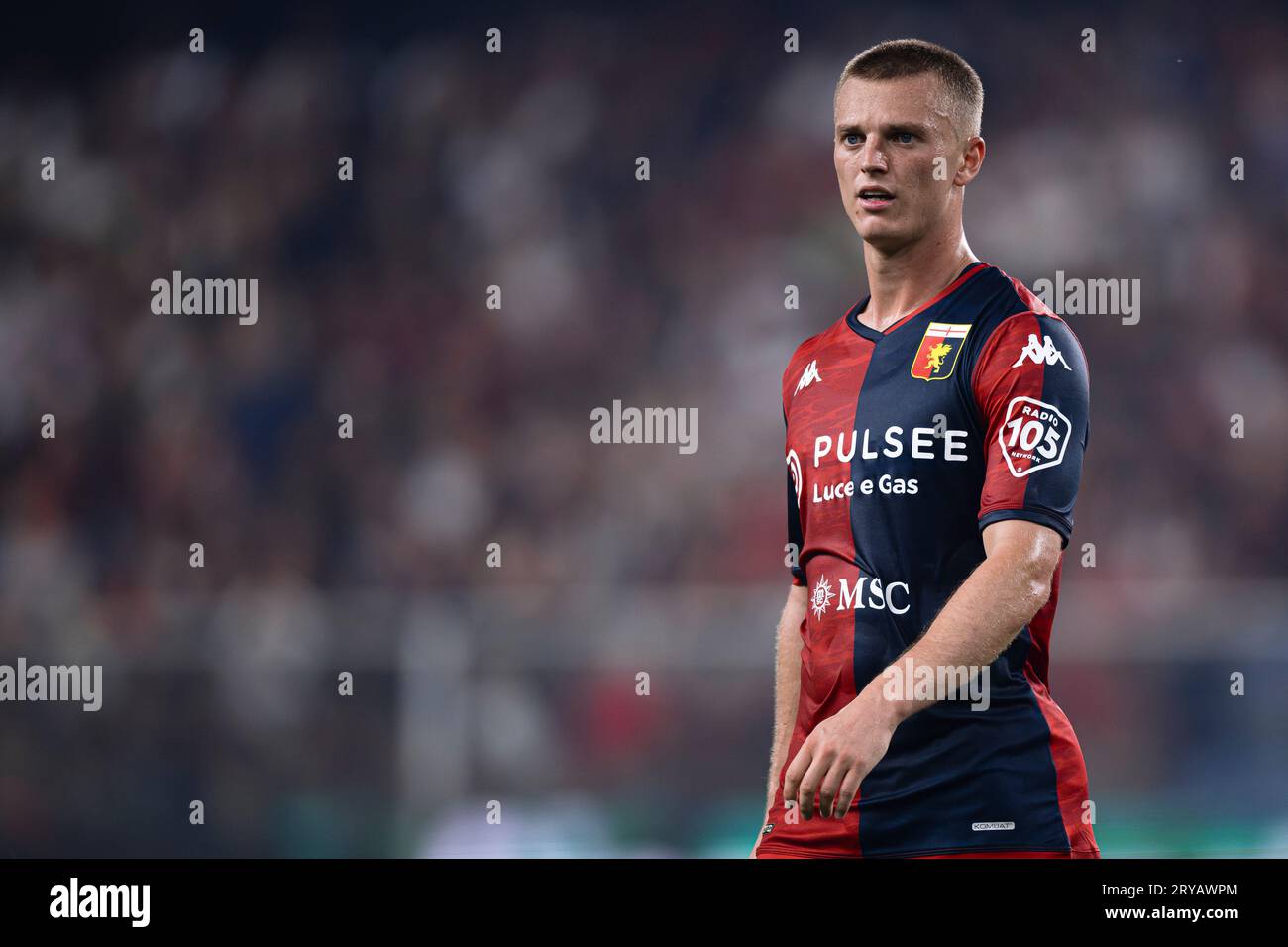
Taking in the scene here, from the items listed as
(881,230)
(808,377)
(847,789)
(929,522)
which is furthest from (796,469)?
(847,789)

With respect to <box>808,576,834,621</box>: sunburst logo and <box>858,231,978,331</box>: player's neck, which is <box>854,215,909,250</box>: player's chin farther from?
<box>808,576,834,621</box>: sunburst logo

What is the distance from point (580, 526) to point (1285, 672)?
2.61 m

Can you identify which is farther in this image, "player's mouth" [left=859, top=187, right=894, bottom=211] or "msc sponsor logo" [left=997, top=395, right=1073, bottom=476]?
"player's mouth" [left=859, top=187, right=894, bottom=211]

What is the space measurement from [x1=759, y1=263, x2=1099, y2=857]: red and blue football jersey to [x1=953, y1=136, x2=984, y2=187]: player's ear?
0.50 feet

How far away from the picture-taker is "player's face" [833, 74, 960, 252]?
205 cm

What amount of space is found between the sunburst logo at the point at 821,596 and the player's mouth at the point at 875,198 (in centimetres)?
60

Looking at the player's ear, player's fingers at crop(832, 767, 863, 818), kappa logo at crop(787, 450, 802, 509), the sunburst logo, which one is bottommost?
player's fingers at crop(832, 767, 863, 818)

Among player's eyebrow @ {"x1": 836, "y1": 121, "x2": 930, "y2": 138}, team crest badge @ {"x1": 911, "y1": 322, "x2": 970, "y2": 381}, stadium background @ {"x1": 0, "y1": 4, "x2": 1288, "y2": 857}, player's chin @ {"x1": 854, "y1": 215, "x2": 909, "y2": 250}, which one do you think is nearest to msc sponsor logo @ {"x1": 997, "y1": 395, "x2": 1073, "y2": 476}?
team crest badge @ {"x1": 911, "y1": 322, "x2": 970, "y2": 381}

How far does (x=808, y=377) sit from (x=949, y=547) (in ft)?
1.44

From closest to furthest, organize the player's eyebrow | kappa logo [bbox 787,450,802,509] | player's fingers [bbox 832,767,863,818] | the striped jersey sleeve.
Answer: player's fingers [bbox 832,767,863,818]
the striped jersey sleeve
the player's eyebrow
kappa logo [bbox 787,450,802,509]

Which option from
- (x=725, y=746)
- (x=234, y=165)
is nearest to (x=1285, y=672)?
(x=725, y=746)

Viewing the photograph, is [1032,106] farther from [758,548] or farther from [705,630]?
[705,630]

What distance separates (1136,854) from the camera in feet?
14.4

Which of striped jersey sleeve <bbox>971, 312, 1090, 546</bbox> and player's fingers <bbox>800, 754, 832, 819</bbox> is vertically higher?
striped jersey sleeve <bbox>971, 312, 1090, 546</bbox>
